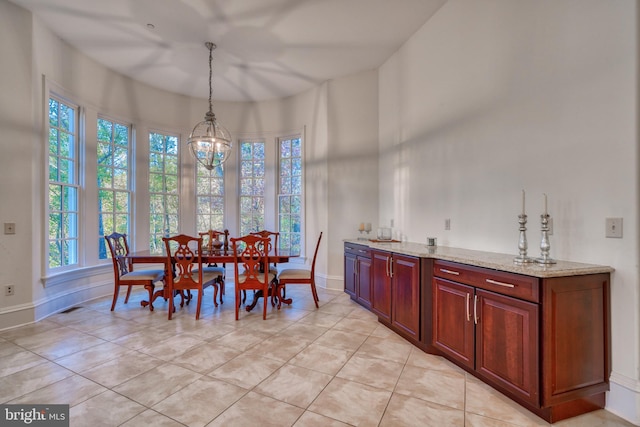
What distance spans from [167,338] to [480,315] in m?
2.76

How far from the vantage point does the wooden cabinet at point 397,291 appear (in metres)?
2.65

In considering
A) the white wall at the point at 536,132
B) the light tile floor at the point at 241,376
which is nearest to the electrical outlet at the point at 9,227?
the light tile floor at the point at 241,376

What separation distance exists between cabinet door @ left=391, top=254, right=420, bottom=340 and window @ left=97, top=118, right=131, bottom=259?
Result: 4193 millimetres

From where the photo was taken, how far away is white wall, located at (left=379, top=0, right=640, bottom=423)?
1.73 meters

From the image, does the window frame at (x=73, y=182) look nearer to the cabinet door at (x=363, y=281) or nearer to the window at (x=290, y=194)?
the window at (x=290, y=194)

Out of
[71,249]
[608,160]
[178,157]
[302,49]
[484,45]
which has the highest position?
[302,49]

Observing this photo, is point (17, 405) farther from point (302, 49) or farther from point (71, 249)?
point (302, 49)

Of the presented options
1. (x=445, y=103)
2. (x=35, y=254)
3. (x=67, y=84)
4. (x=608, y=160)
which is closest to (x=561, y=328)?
(x=608, y=160)

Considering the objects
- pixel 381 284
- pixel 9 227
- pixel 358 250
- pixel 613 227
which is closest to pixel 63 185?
pixel 9 227

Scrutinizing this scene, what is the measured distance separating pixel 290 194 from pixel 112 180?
280cm

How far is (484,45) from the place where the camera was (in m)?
2.62

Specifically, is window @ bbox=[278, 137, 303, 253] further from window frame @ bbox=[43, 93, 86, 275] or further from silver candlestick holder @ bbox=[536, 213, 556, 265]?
silver candlestick holder @ bbox=[536, 213, 556, 265]

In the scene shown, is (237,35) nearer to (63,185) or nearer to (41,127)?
(41,127)

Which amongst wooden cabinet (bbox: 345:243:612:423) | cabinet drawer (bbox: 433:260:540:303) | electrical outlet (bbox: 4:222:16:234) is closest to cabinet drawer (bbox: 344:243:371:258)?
cabinet drawer (bbox: 433:260:540:303)
